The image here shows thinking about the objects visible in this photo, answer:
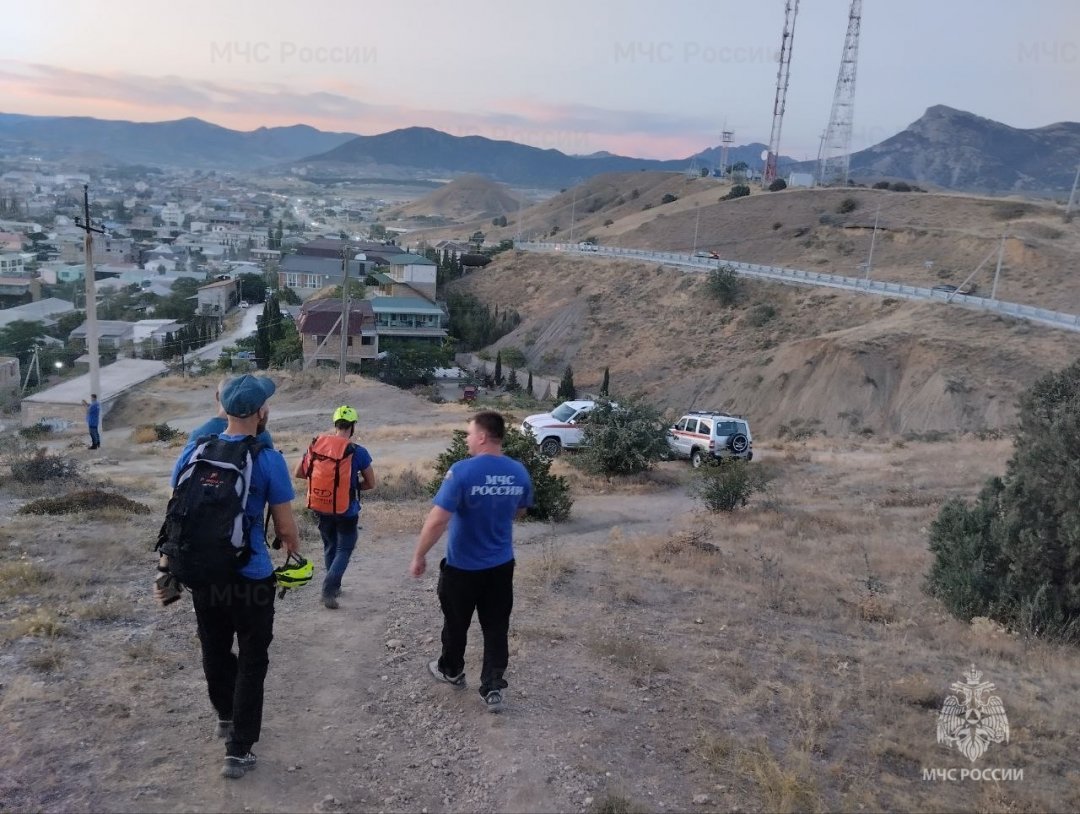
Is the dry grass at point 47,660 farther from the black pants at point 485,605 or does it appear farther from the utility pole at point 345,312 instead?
the utility pole at point 345,312

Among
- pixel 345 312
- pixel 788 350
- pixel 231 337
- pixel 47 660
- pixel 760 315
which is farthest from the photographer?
pixel 231 337

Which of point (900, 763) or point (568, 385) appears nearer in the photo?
point (900, 763)

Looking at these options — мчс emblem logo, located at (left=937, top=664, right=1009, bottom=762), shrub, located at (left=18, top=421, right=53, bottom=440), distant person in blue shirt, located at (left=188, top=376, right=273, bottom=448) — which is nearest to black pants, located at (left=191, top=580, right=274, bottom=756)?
distant person in blue shirt, located at (left=188, top=376, right=273, bottom=448)

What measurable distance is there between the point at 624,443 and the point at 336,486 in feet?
33.5

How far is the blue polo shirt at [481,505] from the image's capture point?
14.3ft

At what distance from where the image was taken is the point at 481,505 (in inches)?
172

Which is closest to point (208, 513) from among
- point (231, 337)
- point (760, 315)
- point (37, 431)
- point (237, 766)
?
point (237, 766)

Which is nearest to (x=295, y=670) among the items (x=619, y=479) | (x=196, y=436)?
(x=196, y=436)

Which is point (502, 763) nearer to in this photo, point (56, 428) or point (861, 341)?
point (56, 428)

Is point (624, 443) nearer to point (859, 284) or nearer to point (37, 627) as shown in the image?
point (37, 627)

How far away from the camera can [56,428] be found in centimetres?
2914

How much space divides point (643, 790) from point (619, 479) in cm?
1195

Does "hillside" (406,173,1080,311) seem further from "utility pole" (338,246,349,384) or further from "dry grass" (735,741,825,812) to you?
"dry grass" (735,741,825,812)

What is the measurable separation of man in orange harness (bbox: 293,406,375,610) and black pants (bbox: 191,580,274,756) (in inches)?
92.1
